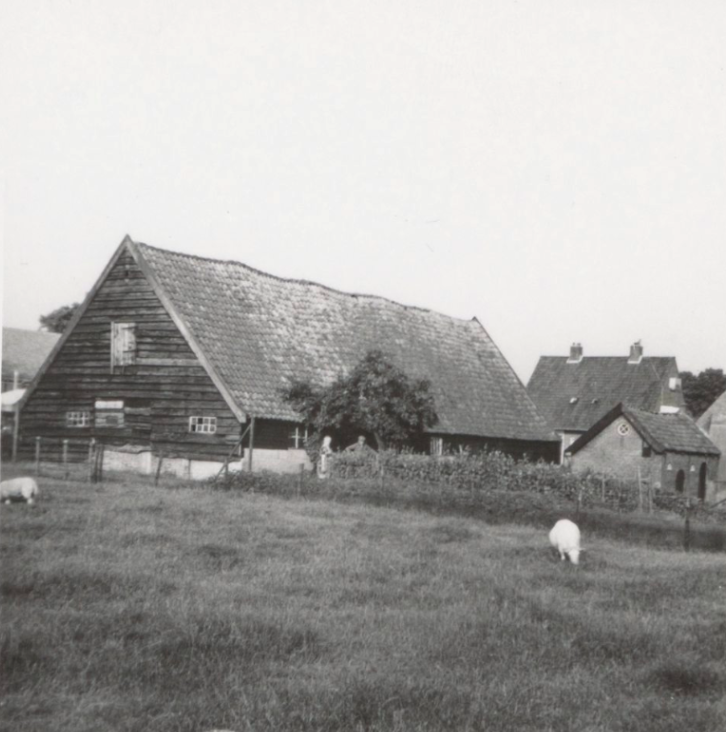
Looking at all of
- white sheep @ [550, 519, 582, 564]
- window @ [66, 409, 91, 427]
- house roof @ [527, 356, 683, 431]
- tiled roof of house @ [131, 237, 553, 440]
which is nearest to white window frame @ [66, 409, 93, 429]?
window @ [66, 409, 91, 427]

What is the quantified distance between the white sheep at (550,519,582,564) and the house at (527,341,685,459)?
1415 inches

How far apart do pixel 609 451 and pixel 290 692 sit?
26.5 metres

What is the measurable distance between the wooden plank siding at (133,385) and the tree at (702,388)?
5521cm

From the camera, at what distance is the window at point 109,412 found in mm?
28234

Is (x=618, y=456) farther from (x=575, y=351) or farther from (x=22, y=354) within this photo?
(x=22, y=354)

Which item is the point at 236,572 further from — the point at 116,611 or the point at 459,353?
the point at 459,353

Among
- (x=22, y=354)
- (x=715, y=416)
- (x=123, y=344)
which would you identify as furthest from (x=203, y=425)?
(x=715, y=416)

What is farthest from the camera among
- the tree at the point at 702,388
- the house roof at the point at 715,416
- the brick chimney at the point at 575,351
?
the tree at the point at 702,388

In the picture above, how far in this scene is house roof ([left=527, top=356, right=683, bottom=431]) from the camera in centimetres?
5150

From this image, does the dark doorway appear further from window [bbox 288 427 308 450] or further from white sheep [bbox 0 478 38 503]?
white sheep [bbox 0 478 38 503]

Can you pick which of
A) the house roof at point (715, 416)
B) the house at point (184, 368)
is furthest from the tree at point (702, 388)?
the house at point (184, 368)

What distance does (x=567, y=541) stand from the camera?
1460cm

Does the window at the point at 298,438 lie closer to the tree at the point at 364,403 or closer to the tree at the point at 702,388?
the tree at the point at 364,403

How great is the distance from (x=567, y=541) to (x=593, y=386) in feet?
131
